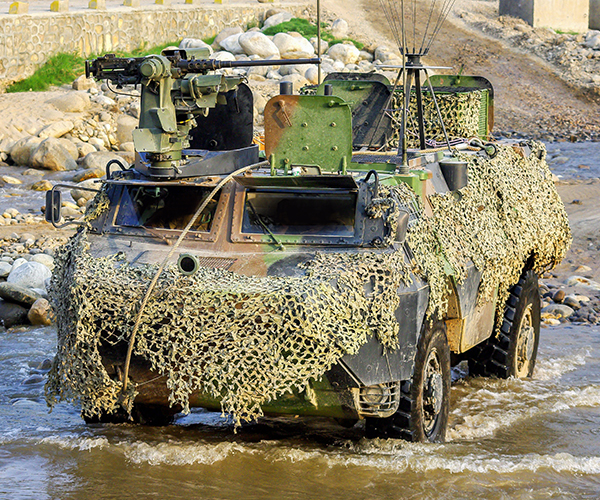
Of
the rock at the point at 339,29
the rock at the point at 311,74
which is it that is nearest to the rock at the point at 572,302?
the rock at the point at 311,74

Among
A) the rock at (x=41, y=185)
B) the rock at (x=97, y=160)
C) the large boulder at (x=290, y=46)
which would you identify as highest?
the large boulder at (x=290, y=46)

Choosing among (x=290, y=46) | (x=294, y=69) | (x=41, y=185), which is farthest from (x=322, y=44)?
(x=41, y=185)

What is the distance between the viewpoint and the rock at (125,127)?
68.2 ft

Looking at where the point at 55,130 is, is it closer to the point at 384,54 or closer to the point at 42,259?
the point at 42,259

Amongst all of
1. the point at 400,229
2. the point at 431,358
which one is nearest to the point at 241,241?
the point at 400,229

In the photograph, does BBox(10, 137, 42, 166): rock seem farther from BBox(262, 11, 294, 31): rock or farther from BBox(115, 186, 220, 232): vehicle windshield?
BBox(115, 186, 220, 232): vehicle windshield

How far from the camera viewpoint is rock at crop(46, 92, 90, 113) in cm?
2128

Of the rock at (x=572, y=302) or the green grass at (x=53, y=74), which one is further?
the green grass at (x=53, y=74)

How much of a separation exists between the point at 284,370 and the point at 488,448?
199 cm

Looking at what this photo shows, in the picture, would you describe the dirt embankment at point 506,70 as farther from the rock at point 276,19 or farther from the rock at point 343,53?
the rock at point 276,19

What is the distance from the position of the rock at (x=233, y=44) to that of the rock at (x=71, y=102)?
5935mm

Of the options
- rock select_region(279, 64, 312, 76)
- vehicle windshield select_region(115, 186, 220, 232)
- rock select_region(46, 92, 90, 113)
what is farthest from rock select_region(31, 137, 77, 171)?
vehicle windshield select_region(115, 186, 220, 232)

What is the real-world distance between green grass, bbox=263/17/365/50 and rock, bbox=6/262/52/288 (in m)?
18.1

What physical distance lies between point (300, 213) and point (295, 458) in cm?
152
